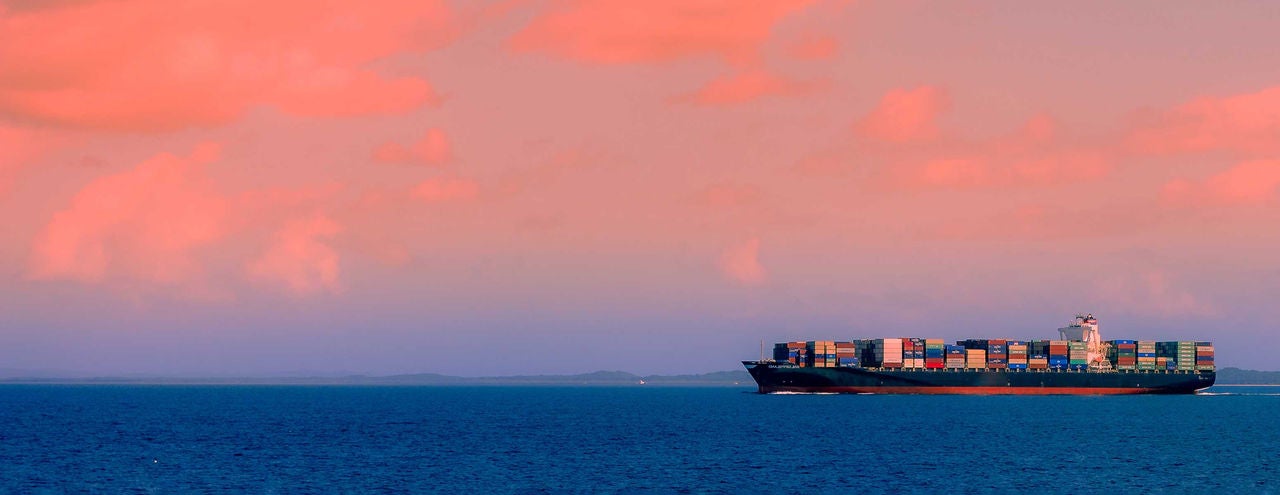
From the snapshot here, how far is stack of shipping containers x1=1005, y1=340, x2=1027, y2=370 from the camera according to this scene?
622 feet

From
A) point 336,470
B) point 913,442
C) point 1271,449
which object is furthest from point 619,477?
point 1271,449

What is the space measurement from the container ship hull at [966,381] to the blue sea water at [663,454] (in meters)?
43.7

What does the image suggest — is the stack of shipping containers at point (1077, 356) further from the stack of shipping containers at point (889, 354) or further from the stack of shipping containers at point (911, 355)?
the stack of shipping containers at point (889, 354)

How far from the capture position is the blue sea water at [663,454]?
69.1m

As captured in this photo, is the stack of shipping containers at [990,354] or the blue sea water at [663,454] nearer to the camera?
the blue sea water at [663,454]

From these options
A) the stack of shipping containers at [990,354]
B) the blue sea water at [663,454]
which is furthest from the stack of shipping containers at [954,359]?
the blue sea water at [663,454]

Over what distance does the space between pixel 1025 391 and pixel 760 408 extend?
53.5 metres

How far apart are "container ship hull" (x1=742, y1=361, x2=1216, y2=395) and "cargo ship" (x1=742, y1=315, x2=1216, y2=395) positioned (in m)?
0.15

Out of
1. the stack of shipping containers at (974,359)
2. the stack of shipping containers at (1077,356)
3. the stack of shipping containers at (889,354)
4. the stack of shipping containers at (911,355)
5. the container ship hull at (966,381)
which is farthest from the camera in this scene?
the stack of shipping containers at (1077,356)

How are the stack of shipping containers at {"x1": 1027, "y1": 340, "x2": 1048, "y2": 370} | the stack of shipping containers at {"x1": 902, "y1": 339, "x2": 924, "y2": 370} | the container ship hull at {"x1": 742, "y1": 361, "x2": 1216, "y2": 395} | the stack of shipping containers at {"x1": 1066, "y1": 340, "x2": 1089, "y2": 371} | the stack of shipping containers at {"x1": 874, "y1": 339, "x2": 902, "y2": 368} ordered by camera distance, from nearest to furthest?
the container ship hull at {"x1": 742, "y1": 361, "x2": 1216, "y2": 395} → the stack of shipping containers at {"x1": 874, "y1": 339, "x2": 902, "y2": 368} → the stack of shipping containers at {"x1": 902, "y1": 339, "x2": 924, "y2": 370} → the stack of shipping containers at {"x1": 1027, "y1": 340, "x2": 1048, "y2": 370} → the stack of shipping containers at {"x1": 1066, "y1": 340, "x2": 1089, "y2": 371}

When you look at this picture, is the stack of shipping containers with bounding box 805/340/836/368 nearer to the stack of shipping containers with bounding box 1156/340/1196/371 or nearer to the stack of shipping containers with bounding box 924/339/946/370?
the stack of shipping containers with bounding box 924/339/946/370

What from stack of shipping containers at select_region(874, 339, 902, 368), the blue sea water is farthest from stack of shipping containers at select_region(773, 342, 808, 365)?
the blue sea water

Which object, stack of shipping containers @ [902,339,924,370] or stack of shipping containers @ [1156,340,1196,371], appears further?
stack of shipping containers @ [1156,340,1196,371]

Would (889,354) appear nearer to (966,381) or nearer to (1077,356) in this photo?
(966,381)
